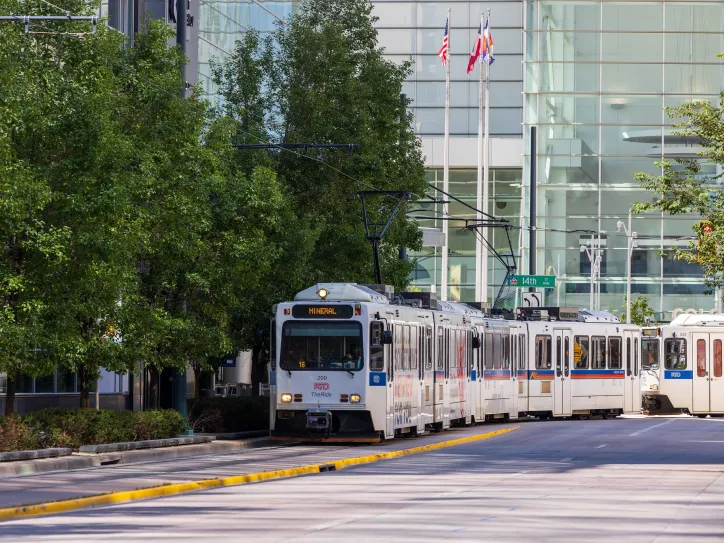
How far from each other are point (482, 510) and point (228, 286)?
14109 mm

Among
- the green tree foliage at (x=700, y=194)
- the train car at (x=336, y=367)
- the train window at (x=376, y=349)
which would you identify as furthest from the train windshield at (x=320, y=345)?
the green tree foliage at (x=700, y=194)

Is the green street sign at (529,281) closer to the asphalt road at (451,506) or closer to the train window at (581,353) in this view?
the train window at (581,353)

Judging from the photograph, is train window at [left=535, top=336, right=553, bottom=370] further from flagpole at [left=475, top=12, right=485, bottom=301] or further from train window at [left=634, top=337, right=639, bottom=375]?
flagpole at [left=475, top=12, right=485, bottom=301]

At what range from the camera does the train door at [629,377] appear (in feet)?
160

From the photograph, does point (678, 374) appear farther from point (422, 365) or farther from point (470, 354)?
point (422, 365)

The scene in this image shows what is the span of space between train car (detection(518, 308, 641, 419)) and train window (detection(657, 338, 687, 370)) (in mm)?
1891

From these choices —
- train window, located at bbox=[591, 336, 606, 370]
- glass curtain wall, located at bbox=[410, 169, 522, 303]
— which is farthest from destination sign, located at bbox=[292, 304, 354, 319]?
glass curtain wall, located at bbox=[410, 169, 522, 303]

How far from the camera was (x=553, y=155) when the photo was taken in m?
78.3

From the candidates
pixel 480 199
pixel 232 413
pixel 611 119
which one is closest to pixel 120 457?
pixel 232 413

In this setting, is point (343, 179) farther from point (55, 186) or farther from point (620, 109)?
point (620, 109)

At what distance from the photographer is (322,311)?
103ft

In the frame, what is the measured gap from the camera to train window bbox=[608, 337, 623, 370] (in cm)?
4825

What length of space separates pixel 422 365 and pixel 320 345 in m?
4.14

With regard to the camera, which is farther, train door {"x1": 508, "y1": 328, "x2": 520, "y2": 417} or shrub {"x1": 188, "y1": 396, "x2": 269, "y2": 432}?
train door {"x1": 508, "y1": 328, "x2": 520, "y2": 417}
